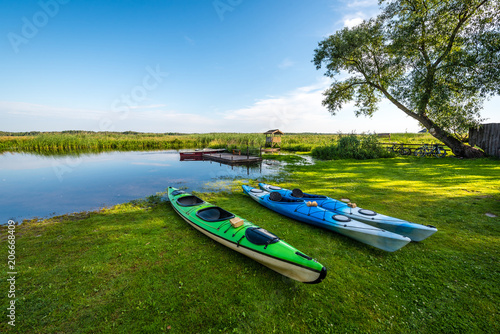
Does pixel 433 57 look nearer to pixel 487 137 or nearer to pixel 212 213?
pixel 487 137

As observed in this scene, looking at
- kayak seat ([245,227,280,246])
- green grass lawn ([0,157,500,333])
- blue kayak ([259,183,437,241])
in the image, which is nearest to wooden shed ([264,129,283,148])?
blue kayak ([259,183,437,241])

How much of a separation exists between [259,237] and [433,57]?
22217mm

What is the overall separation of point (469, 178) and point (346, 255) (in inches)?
426

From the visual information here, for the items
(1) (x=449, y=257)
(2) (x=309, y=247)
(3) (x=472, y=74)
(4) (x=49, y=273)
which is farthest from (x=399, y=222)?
(3) (x=472, y=74)

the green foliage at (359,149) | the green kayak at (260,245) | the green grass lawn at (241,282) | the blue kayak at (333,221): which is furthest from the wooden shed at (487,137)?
the green kayak at (260,245)

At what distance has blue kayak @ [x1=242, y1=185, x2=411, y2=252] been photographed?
405 cm

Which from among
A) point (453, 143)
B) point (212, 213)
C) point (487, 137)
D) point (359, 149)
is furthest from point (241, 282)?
point (487, 137)

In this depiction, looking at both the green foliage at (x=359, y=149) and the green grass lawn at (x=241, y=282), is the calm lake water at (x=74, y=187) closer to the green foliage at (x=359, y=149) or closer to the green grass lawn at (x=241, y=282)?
the green grass lawn at (x=241, y=282)

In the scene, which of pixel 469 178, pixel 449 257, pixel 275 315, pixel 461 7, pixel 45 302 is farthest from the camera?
pixel 461 7

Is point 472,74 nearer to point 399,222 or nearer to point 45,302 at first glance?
point 399,222

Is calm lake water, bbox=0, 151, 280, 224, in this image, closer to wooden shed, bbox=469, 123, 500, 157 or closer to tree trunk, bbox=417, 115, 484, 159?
tree trunk, bbox=417, 115, 484, 159

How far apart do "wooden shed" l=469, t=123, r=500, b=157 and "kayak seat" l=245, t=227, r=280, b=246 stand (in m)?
22.1

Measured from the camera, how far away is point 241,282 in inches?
138

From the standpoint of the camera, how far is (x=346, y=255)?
424 cm
